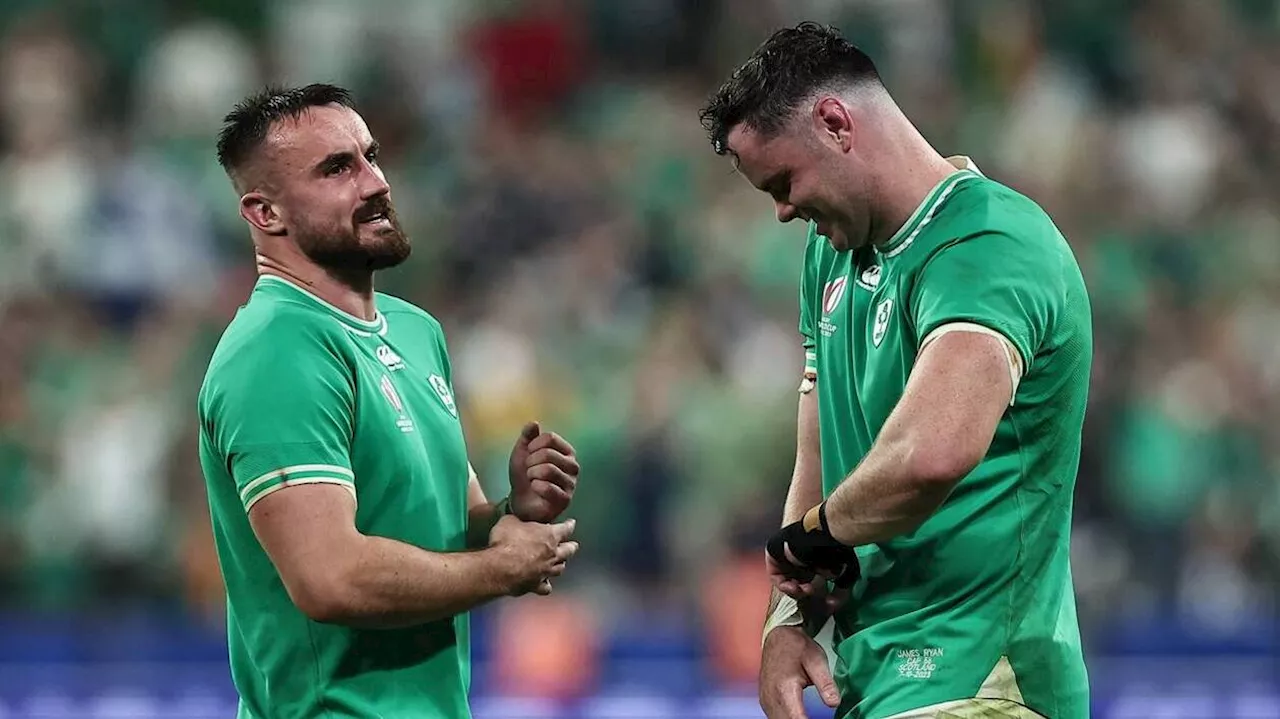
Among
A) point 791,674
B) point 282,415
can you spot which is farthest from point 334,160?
point 791,674

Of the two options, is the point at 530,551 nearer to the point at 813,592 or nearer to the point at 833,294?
the point at 813,592

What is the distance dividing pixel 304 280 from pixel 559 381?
6.34 m

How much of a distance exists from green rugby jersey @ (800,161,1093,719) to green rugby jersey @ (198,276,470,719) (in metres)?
1.11

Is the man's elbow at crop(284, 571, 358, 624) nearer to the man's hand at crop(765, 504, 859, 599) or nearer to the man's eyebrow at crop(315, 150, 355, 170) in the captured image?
the man's hand at crop(765, 504, 859, 599)

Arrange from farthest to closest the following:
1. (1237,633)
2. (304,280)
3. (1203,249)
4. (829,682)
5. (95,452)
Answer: (1203,249) < (95,452) < (1237,633) < (304,280) < (829,682)

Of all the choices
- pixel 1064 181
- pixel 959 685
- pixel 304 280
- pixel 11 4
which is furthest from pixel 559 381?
pixel 959 685

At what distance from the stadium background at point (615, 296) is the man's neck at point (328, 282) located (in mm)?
4552

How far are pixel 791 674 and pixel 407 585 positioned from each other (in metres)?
0.92

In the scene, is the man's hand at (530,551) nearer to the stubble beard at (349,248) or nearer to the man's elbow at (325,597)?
the man's elbow at (325,597)

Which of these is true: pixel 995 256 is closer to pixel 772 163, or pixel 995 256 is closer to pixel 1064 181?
pixel 772 163

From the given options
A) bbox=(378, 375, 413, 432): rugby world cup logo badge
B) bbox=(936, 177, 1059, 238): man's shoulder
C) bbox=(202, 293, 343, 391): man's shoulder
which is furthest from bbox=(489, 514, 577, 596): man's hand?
bbox=(936, 177, 1059, 238): man's shoulder

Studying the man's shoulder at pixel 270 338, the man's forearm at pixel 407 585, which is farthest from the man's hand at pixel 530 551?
the man's shoulder at pixel 270 338

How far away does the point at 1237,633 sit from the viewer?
8.92 meters

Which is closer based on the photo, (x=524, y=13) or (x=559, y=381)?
(x=559, y=381)
